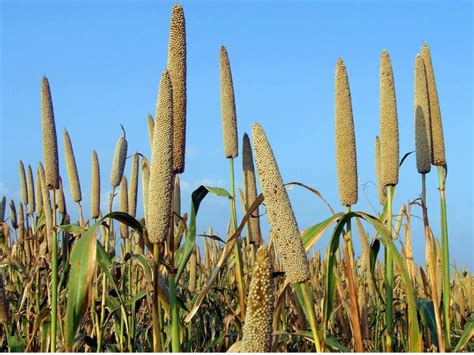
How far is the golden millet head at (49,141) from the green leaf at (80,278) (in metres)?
1.71

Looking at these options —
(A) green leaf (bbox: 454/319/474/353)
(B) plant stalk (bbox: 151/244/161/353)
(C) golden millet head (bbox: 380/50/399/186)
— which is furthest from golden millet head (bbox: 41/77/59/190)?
(A) green leaf (bbox: 454/319/474/353)

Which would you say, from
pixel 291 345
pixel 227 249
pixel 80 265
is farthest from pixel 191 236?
pixel 291 345

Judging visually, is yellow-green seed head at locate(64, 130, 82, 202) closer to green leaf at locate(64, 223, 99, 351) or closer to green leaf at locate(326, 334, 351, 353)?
green leaf at locate(64, 223, 99, 351)

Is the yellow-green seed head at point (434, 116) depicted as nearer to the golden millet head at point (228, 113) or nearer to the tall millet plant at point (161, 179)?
the golden millet head at point (228, 113)

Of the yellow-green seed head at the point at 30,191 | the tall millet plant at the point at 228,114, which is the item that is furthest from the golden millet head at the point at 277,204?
the yellow-green seed head at the point at 30,191

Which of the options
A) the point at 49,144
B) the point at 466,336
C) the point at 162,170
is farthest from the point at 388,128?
the point at 49,144

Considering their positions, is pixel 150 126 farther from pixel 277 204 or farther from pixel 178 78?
pixel 277 204

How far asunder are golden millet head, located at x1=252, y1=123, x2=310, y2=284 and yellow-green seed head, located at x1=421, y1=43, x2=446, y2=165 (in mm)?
2361

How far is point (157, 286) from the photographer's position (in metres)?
3.53

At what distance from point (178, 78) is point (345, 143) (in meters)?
A: 1.11

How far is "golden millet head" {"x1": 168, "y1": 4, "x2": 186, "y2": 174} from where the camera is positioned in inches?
149

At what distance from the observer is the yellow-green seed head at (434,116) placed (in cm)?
500

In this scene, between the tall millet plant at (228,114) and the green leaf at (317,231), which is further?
the tall millet plant at (228,114)

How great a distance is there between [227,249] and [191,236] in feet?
1.12
